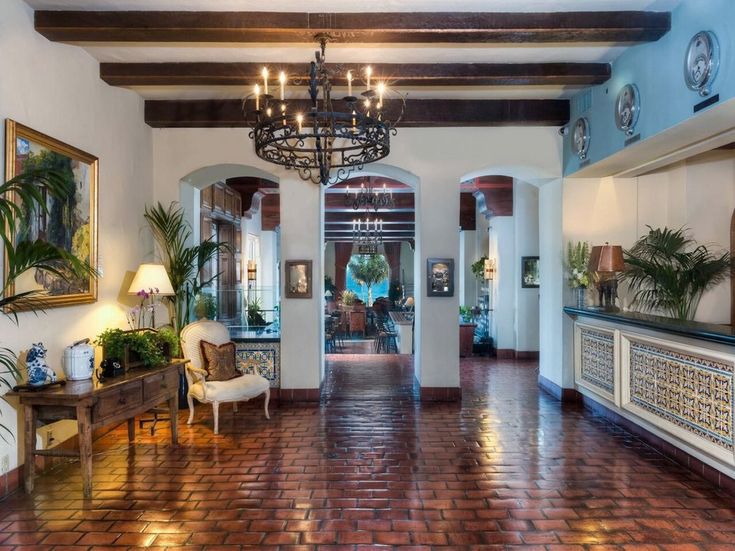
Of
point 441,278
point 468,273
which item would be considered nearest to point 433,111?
point 441,278

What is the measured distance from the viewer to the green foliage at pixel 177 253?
5.66m

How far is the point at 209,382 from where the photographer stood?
193 inches

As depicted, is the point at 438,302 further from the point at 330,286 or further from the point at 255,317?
the point at 330,286

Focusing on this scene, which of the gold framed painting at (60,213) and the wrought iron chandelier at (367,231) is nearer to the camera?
Result: the gold framed painting at (60,213)

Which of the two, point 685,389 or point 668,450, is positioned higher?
point 685,389

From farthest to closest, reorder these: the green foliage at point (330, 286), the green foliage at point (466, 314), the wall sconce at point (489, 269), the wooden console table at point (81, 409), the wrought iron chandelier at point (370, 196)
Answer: the green foliage at point (330, 286)
the green foliage at point (466, 314)
the wall sconce at point (489, 269)
the wrought iron chandelier at point (370, 196)
the wooden console table at point (81, 409)

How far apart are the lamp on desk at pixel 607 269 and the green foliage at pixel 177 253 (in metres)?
4.16

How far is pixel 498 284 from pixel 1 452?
7.76 metres

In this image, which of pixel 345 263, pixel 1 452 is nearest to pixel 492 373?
pixel 1 452

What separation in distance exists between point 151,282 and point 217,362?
1001mm

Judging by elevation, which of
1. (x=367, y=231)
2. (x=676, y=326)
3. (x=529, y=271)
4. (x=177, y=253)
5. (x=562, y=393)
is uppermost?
(x=367, y=231)

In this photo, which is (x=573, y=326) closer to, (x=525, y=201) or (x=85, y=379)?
(x=525, y=201)

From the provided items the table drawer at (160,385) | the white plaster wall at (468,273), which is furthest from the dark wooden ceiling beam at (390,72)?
the white plaster wall at (468,273)

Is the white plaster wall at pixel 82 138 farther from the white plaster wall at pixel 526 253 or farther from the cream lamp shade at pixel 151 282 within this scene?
the white plaster wall at pixel 526 253
